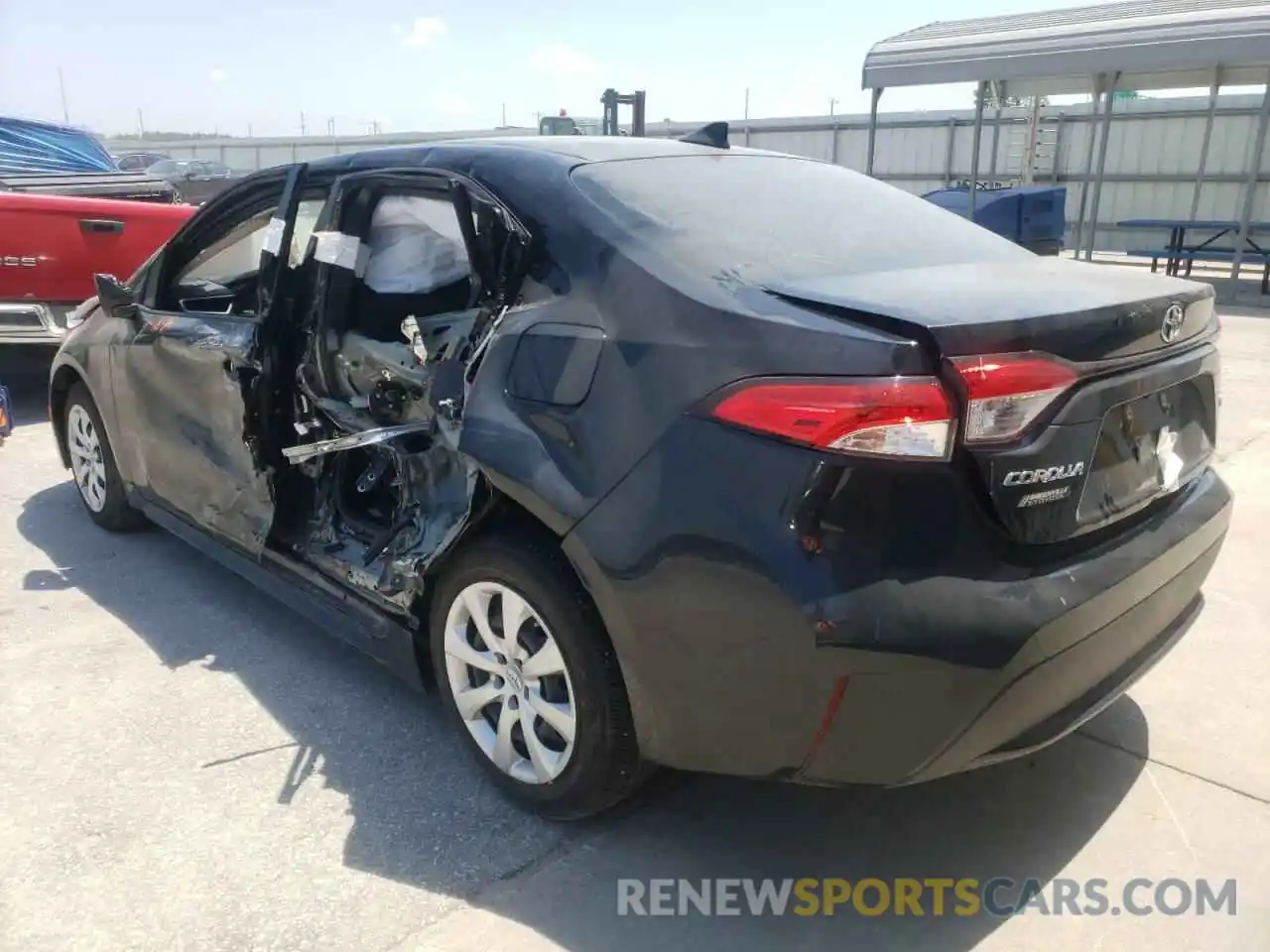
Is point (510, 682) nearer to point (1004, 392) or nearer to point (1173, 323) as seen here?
point (1004, 392)

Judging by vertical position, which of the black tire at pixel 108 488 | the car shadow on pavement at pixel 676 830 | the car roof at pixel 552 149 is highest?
the car roof at pixel 552 149

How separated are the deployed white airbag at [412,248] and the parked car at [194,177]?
16.8 m

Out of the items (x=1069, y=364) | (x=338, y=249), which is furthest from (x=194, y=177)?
(x=1069, y=364)

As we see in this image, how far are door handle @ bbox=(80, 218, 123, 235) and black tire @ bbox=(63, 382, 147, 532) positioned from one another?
2388 millimetres

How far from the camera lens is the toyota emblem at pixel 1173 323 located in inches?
86.7

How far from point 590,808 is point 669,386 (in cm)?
107

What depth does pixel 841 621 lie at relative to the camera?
1.81 meters

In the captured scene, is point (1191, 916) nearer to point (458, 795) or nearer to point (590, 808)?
point (590, 808)

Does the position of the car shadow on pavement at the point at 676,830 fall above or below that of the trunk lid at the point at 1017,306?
below

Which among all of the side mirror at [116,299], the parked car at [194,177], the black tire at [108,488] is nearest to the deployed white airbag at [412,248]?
the side mirror at [116,299]

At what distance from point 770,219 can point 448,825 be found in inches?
68.5

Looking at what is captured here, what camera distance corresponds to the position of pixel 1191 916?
85.2 inches

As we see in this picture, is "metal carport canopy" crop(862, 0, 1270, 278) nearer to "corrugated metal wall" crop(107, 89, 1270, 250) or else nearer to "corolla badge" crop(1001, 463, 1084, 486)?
"corrugated metal wall" crop(107, 89, 1270, 250)

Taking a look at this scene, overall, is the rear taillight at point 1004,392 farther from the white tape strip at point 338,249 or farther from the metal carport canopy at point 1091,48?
the metal carport canopy at point 1091,48
